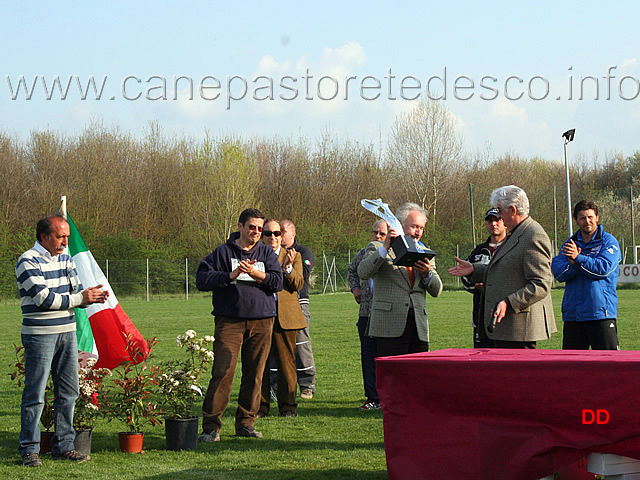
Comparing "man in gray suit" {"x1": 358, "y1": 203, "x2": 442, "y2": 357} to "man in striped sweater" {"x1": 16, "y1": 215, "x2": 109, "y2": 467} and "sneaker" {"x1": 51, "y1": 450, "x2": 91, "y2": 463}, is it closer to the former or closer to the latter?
"man in striped sweater" {"x1": 16, "y1": 215, "x2": 109, "y2": 467}

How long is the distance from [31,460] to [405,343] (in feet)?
10.2

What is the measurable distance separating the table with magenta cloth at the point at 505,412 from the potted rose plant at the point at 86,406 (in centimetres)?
274

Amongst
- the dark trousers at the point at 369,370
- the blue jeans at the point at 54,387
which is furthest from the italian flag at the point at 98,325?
the dark trousers at the point at 369,370

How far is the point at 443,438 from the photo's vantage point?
418 centimetres

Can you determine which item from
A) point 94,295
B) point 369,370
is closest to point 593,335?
point 369,370

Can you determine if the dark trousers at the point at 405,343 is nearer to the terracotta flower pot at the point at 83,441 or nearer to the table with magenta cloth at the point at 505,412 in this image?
the table with magenta cloth at the point at 505,412

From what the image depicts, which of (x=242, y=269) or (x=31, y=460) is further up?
(x=242, y=269)

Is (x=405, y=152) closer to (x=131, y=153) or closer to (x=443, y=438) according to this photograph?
(x=131, y=153)

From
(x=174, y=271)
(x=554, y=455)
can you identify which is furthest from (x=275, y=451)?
(x=174, y=271)

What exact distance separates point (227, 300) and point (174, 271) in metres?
30.3

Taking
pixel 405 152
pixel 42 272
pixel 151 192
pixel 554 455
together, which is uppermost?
pixel 405 152

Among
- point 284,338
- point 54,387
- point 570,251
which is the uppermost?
point 570,251

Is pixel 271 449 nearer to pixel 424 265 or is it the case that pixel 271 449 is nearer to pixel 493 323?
pixel 424 265

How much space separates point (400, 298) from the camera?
6758 mm
